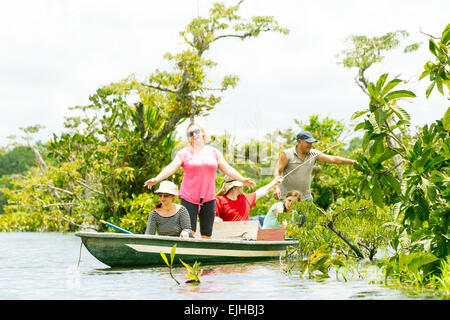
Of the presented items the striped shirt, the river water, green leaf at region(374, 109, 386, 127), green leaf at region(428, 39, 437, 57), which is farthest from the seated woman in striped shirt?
green leaf at region(428, 39, 437, 57)

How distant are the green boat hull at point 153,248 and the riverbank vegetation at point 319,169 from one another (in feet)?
2.82

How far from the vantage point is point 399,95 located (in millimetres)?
4730

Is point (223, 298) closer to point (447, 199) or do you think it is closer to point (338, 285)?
point (338, 285)

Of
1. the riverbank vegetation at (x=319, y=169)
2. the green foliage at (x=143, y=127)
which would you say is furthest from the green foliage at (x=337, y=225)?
the green foliage at (x=143, y=127)

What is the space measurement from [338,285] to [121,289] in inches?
76.4

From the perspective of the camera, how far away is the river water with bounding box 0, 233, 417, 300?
15.7ft

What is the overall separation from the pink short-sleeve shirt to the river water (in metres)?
0.85

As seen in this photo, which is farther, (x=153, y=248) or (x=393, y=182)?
(x=153, y=248)

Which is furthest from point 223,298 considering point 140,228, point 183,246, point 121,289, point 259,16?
point 259,16

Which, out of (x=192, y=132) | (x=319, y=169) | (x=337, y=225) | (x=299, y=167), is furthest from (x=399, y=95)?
(x=319, y=169)

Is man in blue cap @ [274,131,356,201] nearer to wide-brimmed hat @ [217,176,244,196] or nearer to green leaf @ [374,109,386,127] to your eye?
wide-brimmed hat @ [217,176,244,196]

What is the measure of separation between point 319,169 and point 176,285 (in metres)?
8.67

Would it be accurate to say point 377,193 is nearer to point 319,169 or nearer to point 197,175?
point 197,175

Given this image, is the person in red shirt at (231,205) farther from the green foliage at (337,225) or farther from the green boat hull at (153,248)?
the green foliage at (337,225)
